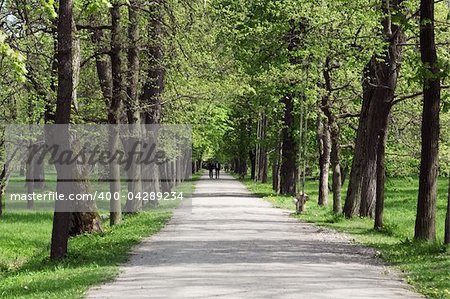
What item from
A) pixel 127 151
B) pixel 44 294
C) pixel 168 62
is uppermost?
pixel 168 62

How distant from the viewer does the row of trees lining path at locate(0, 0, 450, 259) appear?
55.6 feet

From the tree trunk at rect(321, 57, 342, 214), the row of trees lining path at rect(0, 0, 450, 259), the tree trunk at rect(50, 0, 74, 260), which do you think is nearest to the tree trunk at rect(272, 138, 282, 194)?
the row of trees lining path at rect(0, 0, 450, 259)

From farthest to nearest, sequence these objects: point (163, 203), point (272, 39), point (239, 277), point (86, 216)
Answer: point (163, 203), point (272, 39), point (86, 216), point (239, 277)

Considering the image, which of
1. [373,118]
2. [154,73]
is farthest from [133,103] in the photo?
[373,118]

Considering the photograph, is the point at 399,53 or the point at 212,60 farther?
the point at 212,60

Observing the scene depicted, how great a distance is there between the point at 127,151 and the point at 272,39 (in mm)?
6642

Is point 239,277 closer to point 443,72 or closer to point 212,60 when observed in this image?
point 443,72

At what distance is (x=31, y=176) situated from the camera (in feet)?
128

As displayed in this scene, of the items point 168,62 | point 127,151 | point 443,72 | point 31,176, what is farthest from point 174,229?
point 31,176

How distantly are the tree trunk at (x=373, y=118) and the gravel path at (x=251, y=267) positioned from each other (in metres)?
3.06

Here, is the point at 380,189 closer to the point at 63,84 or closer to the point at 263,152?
the point at 63,84

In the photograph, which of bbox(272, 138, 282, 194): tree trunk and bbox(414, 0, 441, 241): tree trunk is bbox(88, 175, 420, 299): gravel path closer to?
bbox(414, 0, 441, 241): tree trunk

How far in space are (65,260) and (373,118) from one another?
11810 mm

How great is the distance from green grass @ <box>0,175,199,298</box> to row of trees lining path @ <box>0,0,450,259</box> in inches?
31.8
